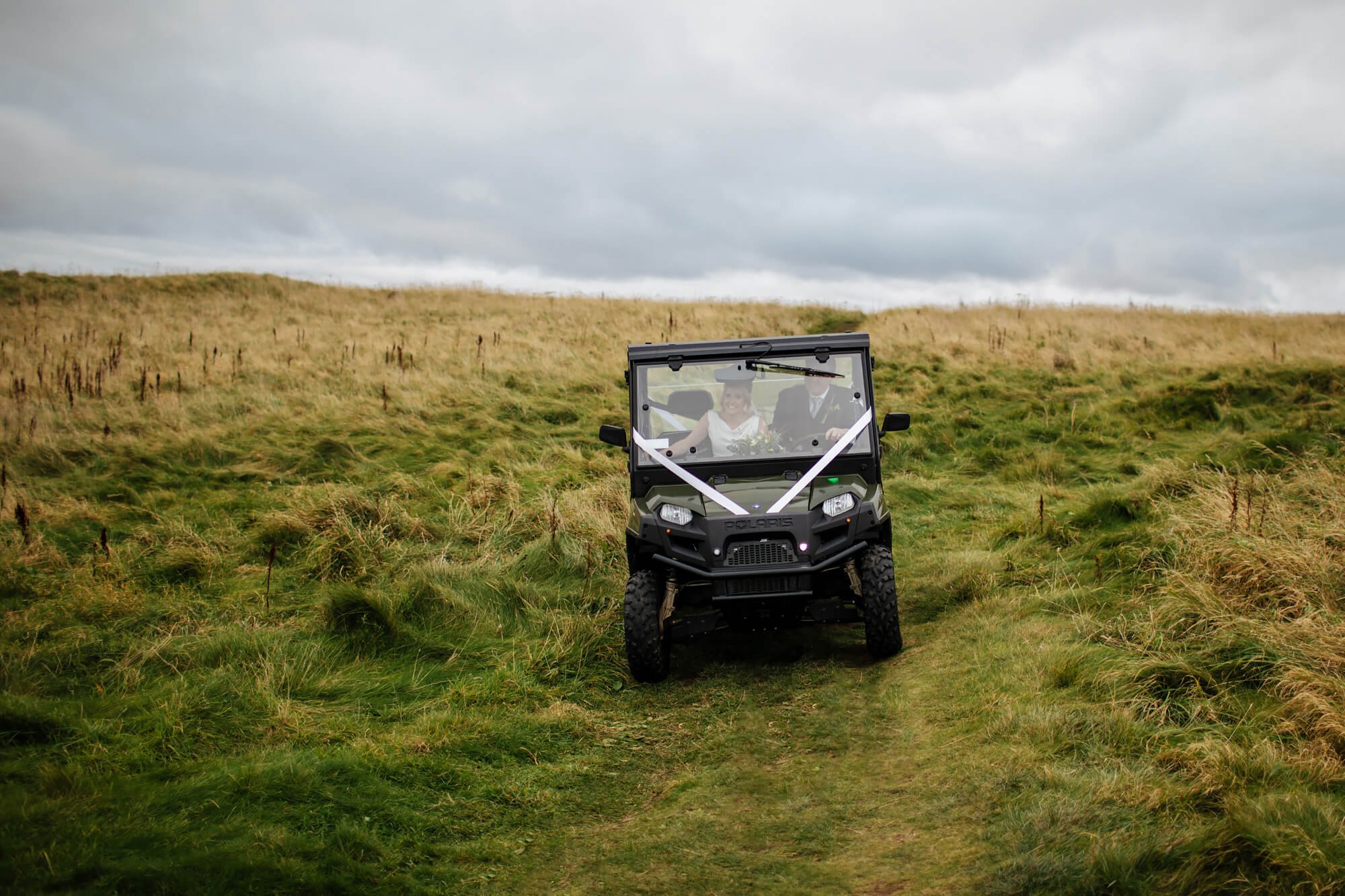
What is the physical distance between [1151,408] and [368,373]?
12328mm

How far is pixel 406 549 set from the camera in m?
7.97

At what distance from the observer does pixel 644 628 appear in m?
5.73

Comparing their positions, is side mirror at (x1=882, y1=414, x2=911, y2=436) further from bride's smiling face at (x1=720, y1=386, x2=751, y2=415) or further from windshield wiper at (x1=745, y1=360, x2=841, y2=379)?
bride's smiling face at (x1=720, y1=386, x2=751, y2=415)

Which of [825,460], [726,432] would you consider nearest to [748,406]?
[726,432]

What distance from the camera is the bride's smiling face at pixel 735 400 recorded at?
661cm

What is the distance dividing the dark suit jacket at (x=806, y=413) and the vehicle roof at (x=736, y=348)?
284 millimetres

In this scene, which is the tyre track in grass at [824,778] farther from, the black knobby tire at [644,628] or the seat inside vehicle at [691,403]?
the seat inside vehicle at [691,403]

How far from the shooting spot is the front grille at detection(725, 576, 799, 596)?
5672 mm

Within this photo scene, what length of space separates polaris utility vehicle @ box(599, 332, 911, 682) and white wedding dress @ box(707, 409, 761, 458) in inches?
0.4

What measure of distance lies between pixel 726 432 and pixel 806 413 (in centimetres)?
61

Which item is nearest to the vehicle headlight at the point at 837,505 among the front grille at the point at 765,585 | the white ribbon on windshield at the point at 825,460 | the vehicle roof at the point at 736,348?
the white ribbon on windshield at the point at 825,460

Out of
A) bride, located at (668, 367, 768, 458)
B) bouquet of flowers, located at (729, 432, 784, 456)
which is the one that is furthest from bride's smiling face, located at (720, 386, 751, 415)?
bouquet of flowers, located at (729, 432, 784, 456)

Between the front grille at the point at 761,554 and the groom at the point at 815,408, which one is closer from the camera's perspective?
the front grille at the point at 761,554

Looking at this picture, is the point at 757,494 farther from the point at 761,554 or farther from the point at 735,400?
the point at 735,400
